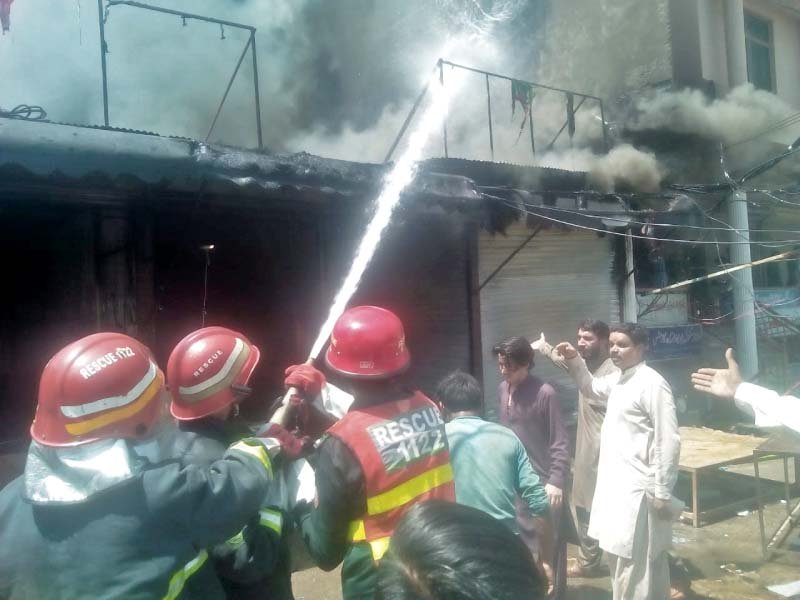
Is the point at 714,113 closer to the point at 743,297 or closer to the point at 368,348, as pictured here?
the point at 743,297

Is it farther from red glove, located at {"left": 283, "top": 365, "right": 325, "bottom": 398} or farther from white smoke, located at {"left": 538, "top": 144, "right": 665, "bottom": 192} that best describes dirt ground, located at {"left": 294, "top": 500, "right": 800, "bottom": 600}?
white smoke, located at {"left": 538, "top": 144, "right": 665, "bottom": 192}

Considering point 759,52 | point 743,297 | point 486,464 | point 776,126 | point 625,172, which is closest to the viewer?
point 486,464

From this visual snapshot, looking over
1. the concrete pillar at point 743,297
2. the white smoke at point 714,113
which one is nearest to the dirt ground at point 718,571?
the concrete pillar at point 743,297

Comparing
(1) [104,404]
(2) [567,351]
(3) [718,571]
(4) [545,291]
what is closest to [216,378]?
(1) [104,404]

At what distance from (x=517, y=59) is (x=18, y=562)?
50.4 feet

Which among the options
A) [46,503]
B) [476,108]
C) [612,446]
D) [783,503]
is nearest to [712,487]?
[783,503]

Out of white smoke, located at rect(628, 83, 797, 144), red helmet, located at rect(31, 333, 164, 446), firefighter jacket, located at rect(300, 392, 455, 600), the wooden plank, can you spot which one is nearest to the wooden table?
the wooden plank

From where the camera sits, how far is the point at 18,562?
1.54 m

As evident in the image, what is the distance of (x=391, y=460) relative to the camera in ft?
6.64

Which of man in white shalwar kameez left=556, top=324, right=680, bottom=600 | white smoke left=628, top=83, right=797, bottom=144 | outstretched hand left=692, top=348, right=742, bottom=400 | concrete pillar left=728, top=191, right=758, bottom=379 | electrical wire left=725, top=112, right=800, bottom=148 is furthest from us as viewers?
electrical wire left=725, top=112, right=800, bottom=148

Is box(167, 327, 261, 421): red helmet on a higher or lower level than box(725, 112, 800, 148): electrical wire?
lower

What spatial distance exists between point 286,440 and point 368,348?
0.47m

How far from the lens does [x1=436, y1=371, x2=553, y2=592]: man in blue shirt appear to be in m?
2.60

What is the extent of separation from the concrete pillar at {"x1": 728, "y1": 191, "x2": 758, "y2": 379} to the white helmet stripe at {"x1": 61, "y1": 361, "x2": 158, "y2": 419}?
1111 cm
